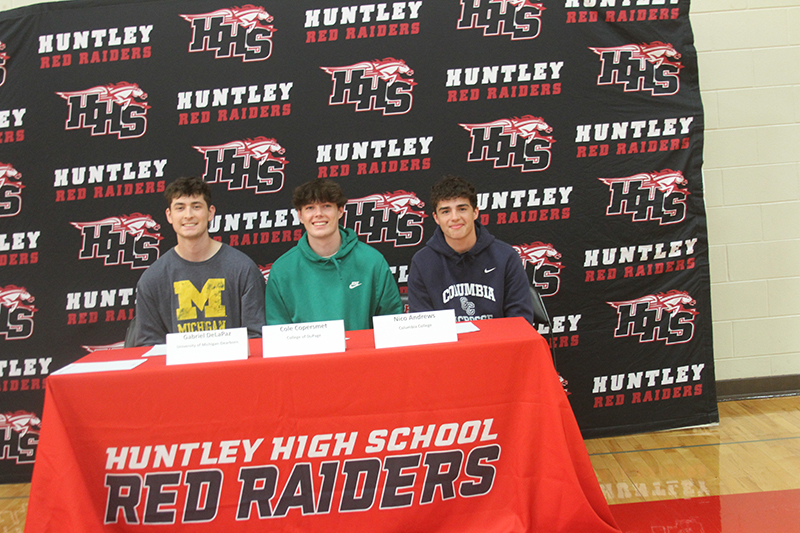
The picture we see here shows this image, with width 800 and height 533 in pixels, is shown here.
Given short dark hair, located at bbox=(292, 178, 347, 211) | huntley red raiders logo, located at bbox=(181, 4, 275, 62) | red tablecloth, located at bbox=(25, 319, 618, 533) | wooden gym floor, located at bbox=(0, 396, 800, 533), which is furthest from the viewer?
huntley red raiders logo, located at bbox=(181, 4, 275, 62)

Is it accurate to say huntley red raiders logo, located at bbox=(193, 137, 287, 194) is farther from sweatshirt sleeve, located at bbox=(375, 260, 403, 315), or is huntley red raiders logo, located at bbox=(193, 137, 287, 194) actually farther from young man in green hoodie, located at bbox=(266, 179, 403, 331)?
sweatshirt sleeve, located at bbox=(375, 260, 403, 315)

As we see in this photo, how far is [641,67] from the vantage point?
296 centimetres

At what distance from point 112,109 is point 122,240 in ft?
2.39

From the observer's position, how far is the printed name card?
5.49 ft

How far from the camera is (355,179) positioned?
2.95 m

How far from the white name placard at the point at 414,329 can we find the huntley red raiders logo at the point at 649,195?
1.69 metres

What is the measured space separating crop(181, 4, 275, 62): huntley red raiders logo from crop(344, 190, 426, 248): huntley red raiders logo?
3.21 feet

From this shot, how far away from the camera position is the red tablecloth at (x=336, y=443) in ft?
5.40

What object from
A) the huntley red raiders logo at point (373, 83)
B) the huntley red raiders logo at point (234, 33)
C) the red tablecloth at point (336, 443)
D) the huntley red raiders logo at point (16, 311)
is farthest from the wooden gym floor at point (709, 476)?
the huntley red raiders logo at point (234, 33)

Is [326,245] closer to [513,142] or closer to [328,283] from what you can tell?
[328,283]

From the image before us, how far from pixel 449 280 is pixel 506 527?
1.06 m

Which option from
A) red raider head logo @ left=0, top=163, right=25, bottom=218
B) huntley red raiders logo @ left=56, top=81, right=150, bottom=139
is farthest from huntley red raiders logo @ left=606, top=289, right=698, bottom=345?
red raider head logo @ left=0, top=163, right=25, bottom=218

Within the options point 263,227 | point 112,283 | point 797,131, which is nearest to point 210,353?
point 263,227

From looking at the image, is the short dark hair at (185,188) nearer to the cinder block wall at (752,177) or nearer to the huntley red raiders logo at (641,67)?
the huntley red raiders logo at (641,67)
